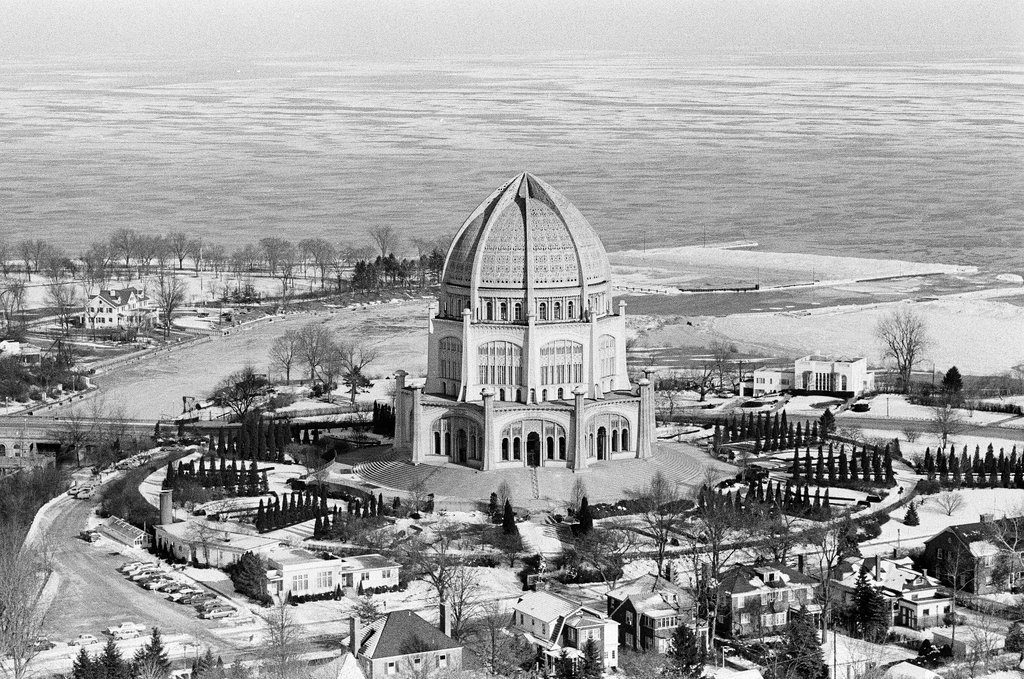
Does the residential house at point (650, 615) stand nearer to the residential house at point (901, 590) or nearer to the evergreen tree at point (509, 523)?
the residential house at point (901, 590)

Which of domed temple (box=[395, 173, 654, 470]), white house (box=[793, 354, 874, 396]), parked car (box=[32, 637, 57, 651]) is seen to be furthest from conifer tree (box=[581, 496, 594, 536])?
white house (box=[793, 354, 874, 396])

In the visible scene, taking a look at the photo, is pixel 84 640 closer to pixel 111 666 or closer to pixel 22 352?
pixel 111 666

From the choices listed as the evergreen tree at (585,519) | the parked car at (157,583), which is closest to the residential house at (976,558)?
the evergreen tree at (585,519)

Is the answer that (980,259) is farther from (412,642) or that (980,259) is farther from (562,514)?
(412,642)

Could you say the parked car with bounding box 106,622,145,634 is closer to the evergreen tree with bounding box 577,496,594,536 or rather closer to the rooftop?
the rooftop

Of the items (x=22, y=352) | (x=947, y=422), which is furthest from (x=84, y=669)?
(x=22, y=352)

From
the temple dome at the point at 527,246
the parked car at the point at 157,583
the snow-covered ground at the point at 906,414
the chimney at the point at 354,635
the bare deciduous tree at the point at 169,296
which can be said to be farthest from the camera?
the bare deciduous tree at the point at 169,296
